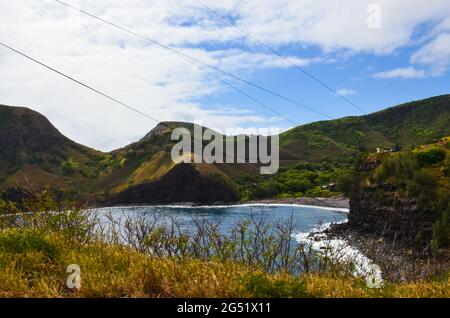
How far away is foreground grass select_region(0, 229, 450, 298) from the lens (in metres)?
6.82

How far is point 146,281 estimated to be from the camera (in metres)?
7.21

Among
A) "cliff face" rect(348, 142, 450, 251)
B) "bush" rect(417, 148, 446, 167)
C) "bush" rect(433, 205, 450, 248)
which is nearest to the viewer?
"bush" rect(433, 205, 450, 248)

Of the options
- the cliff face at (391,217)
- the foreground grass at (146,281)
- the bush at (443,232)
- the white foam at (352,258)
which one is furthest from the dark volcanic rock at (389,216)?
the foreground grass at (146,281)

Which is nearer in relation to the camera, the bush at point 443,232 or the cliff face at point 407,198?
the bush at point 443,232

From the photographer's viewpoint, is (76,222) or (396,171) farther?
(396,171)

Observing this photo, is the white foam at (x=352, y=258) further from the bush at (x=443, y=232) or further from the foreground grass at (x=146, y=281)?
the bush at (x=443, y=232)

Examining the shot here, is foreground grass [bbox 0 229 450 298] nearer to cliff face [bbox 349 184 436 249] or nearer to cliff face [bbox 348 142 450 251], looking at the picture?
cliff face [bbox 349 184 436 249]

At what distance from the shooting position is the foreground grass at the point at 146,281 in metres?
6.82

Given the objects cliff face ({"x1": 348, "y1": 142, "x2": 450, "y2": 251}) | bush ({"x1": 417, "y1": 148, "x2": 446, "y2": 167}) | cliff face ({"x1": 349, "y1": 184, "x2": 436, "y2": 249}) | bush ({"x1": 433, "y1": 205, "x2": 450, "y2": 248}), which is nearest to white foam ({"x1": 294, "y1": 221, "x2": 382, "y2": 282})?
cliff face ({"x1": 349, "y1": 184, "x2": 436, "y2": 249})

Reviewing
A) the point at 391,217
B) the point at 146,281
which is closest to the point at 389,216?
the point at 391,217

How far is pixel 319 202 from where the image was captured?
180625 mm
